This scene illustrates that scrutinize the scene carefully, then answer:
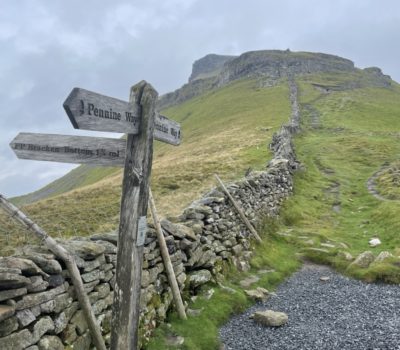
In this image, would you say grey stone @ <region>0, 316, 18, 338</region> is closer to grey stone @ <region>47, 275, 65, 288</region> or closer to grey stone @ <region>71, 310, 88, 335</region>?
grey stone @ <region>47, 275, 65, 288</region>

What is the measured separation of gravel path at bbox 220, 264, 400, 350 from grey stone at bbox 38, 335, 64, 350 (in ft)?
13.5

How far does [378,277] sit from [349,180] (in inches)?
802

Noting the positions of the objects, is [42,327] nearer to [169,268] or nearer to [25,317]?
[25,317]

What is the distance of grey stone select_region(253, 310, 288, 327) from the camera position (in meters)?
10.8

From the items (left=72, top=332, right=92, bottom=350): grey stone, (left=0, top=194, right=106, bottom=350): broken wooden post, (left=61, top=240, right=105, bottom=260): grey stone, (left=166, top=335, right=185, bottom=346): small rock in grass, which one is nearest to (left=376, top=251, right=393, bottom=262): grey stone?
(left=166, top=335, right=185, bottom=346): small rock in grass

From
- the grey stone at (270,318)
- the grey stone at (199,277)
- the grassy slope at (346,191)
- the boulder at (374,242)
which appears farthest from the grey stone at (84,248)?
the boulder at (374,242)

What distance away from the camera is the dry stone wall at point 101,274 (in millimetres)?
6262

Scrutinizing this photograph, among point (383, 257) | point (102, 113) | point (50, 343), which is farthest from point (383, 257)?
point (102, 113)

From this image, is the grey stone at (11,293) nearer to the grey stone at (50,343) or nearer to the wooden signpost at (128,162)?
the grey stone at (50,343)

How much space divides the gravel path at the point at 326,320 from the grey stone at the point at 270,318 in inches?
5.1

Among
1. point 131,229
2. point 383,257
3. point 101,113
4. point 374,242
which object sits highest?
point 101,113

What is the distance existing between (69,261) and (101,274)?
4.05 ft

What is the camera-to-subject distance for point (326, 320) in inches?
437

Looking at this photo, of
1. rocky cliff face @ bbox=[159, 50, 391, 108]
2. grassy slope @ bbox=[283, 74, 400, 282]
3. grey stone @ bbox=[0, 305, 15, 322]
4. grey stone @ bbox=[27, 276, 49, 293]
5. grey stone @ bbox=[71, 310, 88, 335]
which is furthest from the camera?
rocky cliff face @ bbox=[159, 50, 391, 108]
